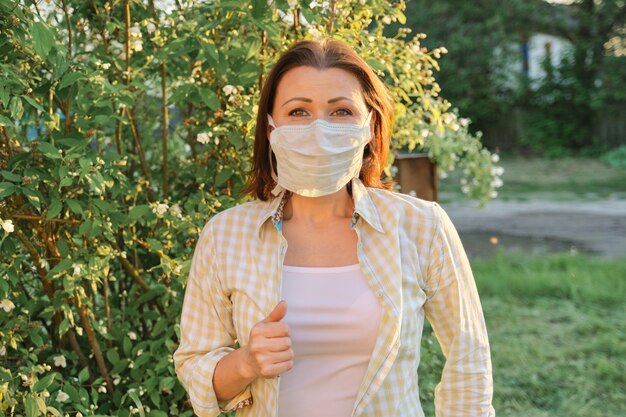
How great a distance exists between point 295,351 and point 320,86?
576 millimetres

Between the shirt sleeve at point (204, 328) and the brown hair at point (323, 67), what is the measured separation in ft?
0.80

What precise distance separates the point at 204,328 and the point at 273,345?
32cm

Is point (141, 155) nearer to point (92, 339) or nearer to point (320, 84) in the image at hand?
point (92, 339)

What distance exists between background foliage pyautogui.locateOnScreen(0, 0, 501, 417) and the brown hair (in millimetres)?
657

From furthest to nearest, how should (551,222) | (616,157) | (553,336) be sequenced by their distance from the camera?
(616,157) → (551,222) → (553,336)

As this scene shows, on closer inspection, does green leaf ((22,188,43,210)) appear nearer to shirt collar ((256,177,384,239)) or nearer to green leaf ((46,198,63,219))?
green leaf ((46,198,63,219))

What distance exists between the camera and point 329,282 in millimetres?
1869

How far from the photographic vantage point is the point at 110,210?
9.21 feet

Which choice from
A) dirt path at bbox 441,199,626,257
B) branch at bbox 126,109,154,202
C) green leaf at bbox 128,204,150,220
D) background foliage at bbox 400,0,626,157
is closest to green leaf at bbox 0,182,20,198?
green leaf at bbox 128,204,150,220

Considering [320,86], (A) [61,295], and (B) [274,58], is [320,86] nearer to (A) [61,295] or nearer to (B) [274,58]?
(B) [274,58]

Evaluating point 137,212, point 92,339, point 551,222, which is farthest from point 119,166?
point 551,222

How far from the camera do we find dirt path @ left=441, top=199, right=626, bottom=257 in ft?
30.7

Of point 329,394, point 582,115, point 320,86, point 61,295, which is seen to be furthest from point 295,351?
point 582,115

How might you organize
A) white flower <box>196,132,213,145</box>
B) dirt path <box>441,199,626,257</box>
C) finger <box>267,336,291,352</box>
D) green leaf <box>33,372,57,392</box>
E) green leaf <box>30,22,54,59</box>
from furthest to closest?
dirt path <box>441,199,626,257</box> → white flower <box>196,132,213,145</box> → green leaf <box>33,372,57,392</box> → green leaf <box>30,22,54,59</box> → finger <box>267,336,291,352</box>
